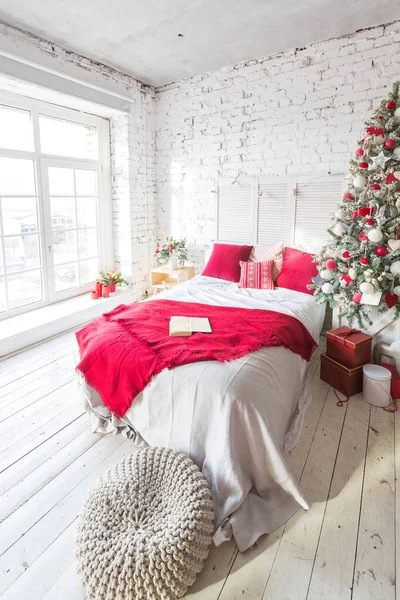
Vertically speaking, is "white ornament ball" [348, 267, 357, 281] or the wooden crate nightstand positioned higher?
"white ornament ball" [348, 267, 357, 281]

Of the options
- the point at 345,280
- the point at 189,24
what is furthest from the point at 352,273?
the point at 189,24

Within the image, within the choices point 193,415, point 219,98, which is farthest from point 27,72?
point 193,415

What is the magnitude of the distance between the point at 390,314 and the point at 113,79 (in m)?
3.84

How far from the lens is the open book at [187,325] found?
2.31 metres

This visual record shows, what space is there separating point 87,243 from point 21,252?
37.2 inches

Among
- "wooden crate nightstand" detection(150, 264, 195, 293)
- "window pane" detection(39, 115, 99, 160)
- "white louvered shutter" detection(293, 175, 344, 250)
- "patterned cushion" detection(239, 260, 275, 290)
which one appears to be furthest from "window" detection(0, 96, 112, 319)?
"white louvered shutter" detection(293, 175, 344, 250)

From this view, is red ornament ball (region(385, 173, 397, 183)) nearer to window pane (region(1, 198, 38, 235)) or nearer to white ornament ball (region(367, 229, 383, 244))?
white ornament ball (region(367, 229, 383, 244))

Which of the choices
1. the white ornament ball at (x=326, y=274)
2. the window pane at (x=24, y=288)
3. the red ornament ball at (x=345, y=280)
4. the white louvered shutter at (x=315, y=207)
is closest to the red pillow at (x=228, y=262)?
the white louvered shutter at (x=315, y=207)

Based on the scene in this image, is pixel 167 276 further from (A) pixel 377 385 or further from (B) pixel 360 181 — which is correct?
(A) pixel 377 385

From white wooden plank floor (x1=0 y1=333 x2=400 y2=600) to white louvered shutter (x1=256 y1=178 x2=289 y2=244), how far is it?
6.26ft

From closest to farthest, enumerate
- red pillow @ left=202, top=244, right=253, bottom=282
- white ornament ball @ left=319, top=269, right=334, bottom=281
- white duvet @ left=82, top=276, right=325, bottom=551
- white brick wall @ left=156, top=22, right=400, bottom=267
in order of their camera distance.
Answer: white duvet @ left=82, top=276, right=325, bottom=551, white ornament ball @ left=319, top=269, right=334, bottom=281, white brick wall @ left=156, top=22, right=400, bottom=267, red pillow @ left=202, top=244, right=253, bottom=282

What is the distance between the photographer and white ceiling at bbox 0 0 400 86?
2.83 m

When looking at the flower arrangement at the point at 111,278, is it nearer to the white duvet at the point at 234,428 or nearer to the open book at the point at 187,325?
the open book at the point at 187,325

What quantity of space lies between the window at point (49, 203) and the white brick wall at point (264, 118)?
882mm
